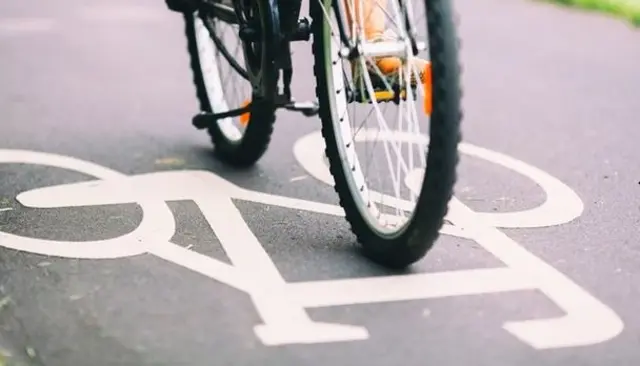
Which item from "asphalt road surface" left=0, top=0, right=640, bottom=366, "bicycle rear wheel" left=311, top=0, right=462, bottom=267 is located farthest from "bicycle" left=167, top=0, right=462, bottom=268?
"asphalt road surface" left=0, top=0, right=640, bottom=366

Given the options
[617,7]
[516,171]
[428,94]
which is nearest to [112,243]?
[428,94]

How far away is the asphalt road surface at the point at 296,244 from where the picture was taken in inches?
81.6

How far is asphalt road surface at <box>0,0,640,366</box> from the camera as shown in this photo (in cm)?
207

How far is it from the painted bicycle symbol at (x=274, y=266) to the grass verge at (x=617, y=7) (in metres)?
2.17

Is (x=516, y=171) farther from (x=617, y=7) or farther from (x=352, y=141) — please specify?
(x=617, y=7)

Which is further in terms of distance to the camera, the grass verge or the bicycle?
the grass verge

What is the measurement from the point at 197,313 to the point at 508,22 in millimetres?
3596

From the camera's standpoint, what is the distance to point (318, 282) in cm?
236

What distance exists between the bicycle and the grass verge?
2.49 m

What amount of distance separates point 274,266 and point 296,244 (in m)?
0.15

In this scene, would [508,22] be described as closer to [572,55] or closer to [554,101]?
[572,55]

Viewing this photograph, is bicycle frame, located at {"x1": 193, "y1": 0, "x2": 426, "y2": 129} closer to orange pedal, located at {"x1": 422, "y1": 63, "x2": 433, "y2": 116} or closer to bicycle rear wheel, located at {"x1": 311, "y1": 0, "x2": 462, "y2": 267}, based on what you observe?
bicycle rear wheel, located at {"x1": 311, "y1": 0, "x2": 462, "y2": 267}

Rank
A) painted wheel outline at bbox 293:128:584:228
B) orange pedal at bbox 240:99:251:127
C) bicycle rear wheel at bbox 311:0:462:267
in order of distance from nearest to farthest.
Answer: bicycle rear wheel at bbox 311:0:462:267
painted wheel outline at bbox 293:128:584:228
orange pedal at bbox 240:99:251:127

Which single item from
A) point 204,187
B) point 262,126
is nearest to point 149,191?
point 204,187
